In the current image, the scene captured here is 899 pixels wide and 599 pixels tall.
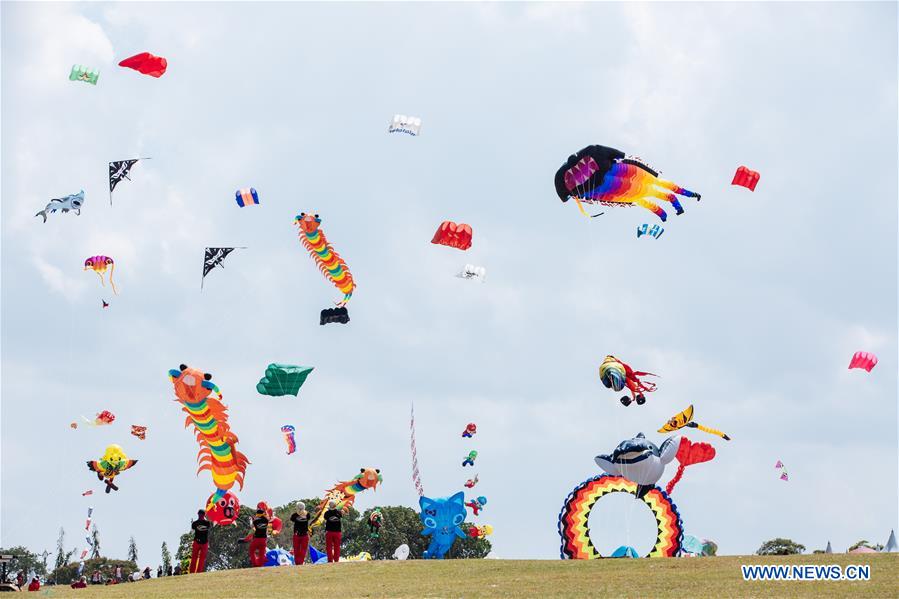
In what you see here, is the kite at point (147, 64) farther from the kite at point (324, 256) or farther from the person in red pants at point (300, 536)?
the person in red pants at point (300, 536)

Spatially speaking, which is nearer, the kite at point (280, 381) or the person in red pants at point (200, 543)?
the person in red pants at point (200, 543)

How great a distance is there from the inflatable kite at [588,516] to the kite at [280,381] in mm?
14615

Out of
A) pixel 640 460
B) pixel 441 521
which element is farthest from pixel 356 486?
pixel 640 460

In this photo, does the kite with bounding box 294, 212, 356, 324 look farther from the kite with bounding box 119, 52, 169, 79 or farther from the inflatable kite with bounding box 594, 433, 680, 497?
the inflatable kite with bounding box 594, 433, 680, 497

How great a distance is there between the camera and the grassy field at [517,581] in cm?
2625

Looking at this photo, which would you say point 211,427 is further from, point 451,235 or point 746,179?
point 746,179

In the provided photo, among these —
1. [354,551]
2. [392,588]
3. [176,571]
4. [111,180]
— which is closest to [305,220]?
[111,180]

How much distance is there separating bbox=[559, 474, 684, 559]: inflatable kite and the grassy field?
229 inches

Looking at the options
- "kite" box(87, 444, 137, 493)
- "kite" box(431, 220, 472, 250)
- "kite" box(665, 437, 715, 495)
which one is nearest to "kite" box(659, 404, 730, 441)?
"kite" box(665, 437, 715, 495)

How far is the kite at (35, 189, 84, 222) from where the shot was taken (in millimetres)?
52094

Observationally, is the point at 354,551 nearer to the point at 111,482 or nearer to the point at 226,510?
the point at 111,482

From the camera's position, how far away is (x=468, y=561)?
35469 mm

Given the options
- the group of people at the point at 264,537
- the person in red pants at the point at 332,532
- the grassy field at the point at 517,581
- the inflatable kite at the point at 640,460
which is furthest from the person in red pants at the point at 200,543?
the inflatable kite at the point at 640,460

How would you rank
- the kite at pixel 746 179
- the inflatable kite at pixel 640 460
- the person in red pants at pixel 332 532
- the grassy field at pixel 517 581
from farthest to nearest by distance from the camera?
1. the kite at pixel 746 179
2. the inflatable kite at pixel 640 460
3. the person in red pants at pixel 332 532
4. the grassy field at pixel 517 581
